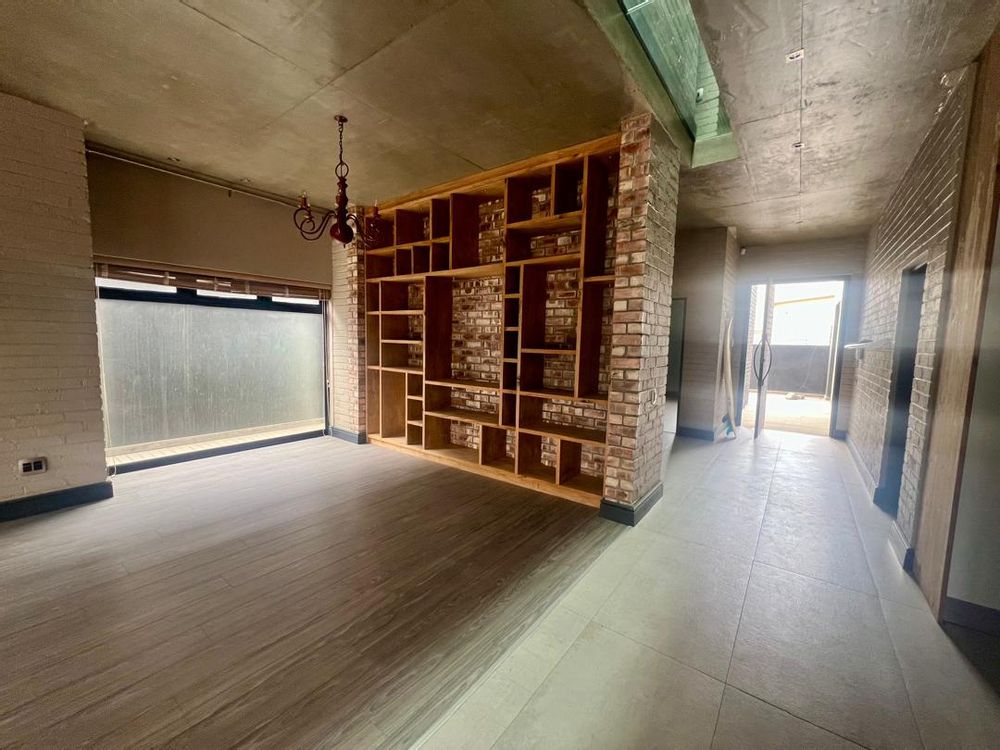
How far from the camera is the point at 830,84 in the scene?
7.47ft

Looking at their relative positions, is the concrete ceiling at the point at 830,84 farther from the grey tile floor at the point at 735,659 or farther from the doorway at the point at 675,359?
the grey tile floor at the point at 735,659

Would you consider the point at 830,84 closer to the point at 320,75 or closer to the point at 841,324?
the point at 320,75

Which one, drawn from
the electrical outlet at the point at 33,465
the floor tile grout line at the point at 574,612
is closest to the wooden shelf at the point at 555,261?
the floor tile grout line at the point at 574,612

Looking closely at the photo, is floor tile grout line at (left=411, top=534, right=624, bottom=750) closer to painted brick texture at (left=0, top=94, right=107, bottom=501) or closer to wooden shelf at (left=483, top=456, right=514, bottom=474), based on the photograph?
wooden shelf at (left=483, top=456, right=514, bottom=474)

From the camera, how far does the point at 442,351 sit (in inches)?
169

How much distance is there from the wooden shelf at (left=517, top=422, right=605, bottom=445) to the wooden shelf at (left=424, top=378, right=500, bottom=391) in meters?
0.49

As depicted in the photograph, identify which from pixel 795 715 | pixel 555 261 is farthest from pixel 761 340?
pixel 795 715

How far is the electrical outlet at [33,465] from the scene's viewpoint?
2.71 metres

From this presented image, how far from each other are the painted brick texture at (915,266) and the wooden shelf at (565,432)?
1933mm

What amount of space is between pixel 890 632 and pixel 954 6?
2882 mm

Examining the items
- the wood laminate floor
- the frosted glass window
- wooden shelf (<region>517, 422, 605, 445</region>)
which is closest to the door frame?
wooden shelf (<region>517, 422, 605, 445</region>)

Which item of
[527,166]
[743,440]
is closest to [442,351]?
[527,166]

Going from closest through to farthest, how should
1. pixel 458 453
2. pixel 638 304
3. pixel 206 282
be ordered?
pixel 638 304 → pixel 206 282 → pixel 458 453

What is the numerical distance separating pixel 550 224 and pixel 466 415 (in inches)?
79.0
